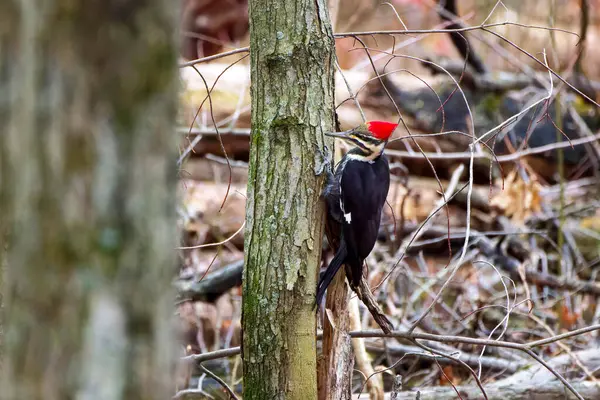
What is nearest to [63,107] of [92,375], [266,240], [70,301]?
[70,301]

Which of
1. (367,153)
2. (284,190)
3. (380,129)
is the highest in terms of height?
(380,129)

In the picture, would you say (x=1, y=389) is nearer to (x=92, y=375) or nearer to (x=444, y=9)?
(x=92, y=375)

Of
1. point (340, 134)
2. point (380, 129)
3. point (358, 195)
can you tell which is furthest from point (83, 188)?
point (380, 129)

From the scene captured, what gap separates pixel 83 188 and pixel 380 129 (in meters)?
2.09

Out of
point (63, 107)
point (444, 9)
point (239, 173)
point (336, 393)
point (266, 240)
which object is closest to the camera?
point (63, 107)

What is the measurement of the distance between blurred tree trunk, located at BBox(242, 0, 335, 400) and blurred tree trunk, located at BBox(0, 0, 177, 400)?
52.3 inches

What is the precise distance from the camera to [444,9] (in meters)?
6.25

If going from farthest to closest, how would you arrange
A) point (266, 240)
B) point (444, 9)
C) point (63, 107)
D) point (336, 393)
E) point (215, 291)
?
point (444, 9)
point (215, 291)
point (336, 393)
point (266, 240)
point (63, 107)

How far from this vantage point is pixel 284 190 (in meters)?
2.40

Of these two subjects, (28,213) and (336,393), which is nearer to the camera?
(28,213)

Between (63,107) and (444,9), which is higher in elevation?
(444,9)

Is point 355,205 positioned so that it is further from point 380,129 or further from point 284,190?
point 284,190

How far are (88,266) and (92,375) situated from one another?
160 millimetres

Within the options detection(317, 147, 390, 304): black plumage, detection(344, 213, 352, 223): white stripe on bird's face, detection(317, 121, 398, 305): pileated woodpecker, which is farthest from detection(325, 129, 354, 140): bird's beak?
detection(344, 213, 352, 223): white stripe on bird's face
